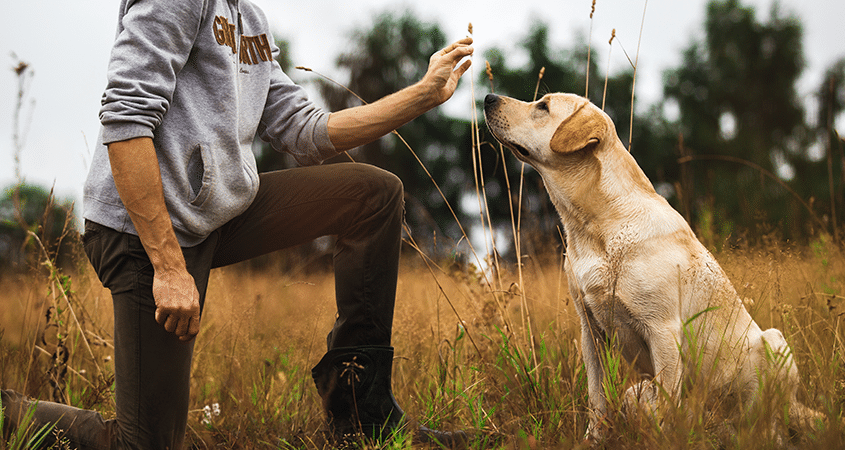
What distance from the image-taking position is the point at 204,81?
207 cm

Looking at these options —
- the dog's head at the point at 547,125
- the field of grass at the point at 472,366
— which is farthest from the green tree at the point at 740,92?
the dog's head at the point at 547,125

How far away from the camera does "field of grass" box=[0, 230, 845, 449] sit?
190 centimetres

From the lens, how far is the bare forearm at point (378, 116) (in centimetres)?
231

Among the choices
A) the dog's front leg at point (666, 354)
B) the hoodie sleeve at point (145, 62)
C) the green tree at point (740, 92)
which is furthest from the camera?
the green tree at point (740, 92)

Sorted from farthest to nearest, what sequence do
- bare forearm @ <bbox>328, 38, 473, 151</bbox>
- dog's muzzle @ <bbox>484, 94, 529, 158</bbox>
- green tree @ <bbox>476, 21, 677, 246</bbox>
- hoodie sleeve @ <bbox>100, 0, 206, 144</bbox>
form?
green tree @ <bbox>476, 21, 677, 246</bbox>
dog's muzzle @ <bbox>484, 94, 529, 158</bbox>
bare forearm @ <bbox>328, 38, 473, 151</bbox>
hoodie sleeve @ <bbox>100, 0, 206, 144</bbox>

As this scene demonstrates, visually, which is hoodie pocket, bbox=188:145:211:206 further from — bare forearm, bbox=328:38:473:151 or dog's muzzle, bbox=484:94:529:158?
dog's muzzle, bbox=484:94:529:158

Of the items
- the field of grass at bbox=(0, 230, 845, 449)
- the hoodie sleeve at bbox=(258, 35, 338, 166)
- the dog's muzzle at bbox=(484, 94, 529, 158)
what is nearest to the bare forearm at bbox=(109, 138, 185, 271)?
the field of grass at bbox=(0, 230, 845, 449)

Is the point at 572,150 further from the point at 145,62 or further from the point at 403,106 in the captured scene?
the point at 145,62

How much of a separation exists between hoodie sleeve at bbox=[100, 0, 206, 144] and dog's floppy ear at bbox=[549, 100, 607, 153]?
1443 millimetres

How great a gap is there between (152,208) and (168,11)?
0.65 m

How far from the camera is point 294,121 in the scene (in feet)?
8.18

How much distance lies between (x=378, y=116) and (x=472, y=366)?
1088 mm

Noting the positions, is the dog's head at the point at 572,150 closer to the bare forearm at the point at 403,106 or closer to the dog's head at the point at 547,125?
the dog's head at the point at 547,125

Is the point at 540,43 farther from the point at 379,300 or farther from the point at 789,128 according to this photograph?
the point at 379,300
